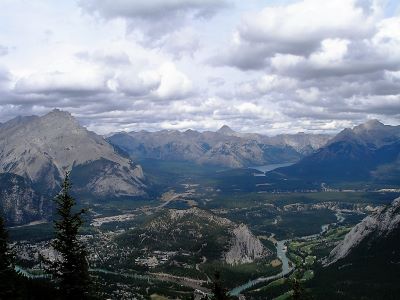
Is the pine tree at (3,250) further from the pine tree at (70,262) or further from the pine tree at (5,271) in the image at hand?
the pine tree at (70,262)

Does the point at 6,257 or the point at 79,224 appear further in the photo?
the point at 6,257

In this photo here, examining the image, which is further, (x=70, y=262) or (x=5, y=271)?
(x=5, y=271)

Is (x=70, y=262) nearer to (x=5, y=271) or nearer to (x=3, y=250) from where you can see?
(x=5, y=271)

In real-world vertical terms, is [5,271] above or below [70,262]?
below

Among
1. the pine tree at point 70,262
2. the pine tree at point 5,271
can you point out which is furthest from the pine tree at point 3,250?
the pine tree at point 70,262

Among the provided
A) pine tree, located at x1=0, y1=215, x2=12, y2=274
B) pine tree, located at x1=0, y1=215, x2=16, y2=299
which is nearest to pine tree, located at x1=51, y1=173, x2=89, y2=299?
pine tree, located at x1=0, y1=215, x2=16, y2=299

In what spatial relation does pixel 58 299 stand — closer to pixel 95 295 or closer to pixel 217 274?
pixel 95 295

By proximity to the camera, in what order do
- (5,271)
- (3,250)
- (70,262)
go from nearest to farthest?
(70,262)
(5,271)
(3,250)

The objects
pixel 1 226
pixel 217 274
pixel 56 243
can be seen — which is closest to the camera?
pixel 56 243

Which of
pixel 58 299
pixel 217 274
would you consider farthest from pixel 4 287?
pixel 217 274

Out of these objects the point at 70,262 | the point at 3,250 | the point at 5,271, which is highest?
the point at 70,262

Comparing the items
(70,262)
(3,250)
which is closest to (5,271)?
(3,250)
